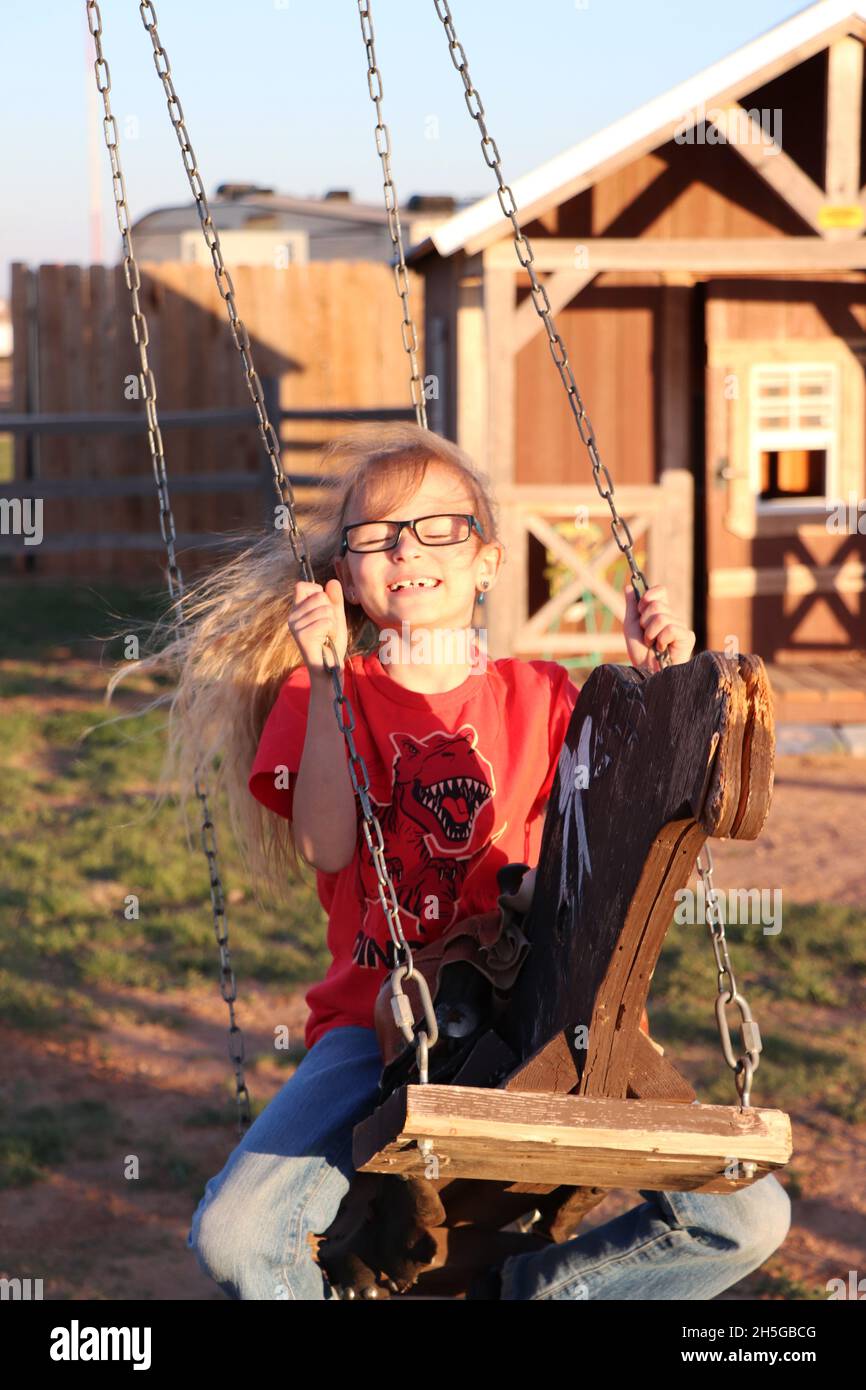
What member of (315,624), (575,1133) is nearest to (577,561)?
(315,624)

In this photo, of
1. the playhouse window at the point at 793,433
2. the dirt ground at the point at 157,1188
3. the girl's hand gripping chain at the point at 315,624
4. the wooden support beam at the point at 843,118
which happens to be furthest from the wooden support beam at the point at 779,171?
the girl's hand gripping chain at the point at 315,624

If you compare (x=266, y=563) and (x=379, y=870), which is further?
(x=266, y=563)

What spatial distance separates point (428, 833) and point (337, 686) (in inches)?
19.3

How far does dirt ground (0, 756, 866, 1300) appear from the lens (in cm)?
373

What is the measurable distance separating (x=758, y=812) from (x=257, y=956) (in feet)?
13.7

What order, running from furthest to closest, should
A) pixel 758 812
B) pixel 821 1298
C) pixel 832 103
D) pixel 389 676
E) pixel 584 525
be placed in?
pixel 584 525
pixel 832 103
pixel 821 1298
pixel 389 676
pixel 758 812

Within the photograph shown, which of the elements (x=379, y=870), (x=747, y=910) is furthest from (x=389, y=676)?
(x=747, y=910)

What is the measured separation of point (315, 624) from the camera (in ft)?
8.47

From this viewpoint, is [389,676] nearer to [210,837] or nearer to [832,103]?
[210,837]

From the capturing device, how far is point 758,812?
1.83 meters

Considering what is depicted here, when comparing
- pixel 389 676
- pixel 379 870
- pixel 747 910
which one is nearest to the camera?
pixel 379 870

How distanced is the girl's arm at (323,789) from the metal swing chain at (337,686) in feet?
0.14
